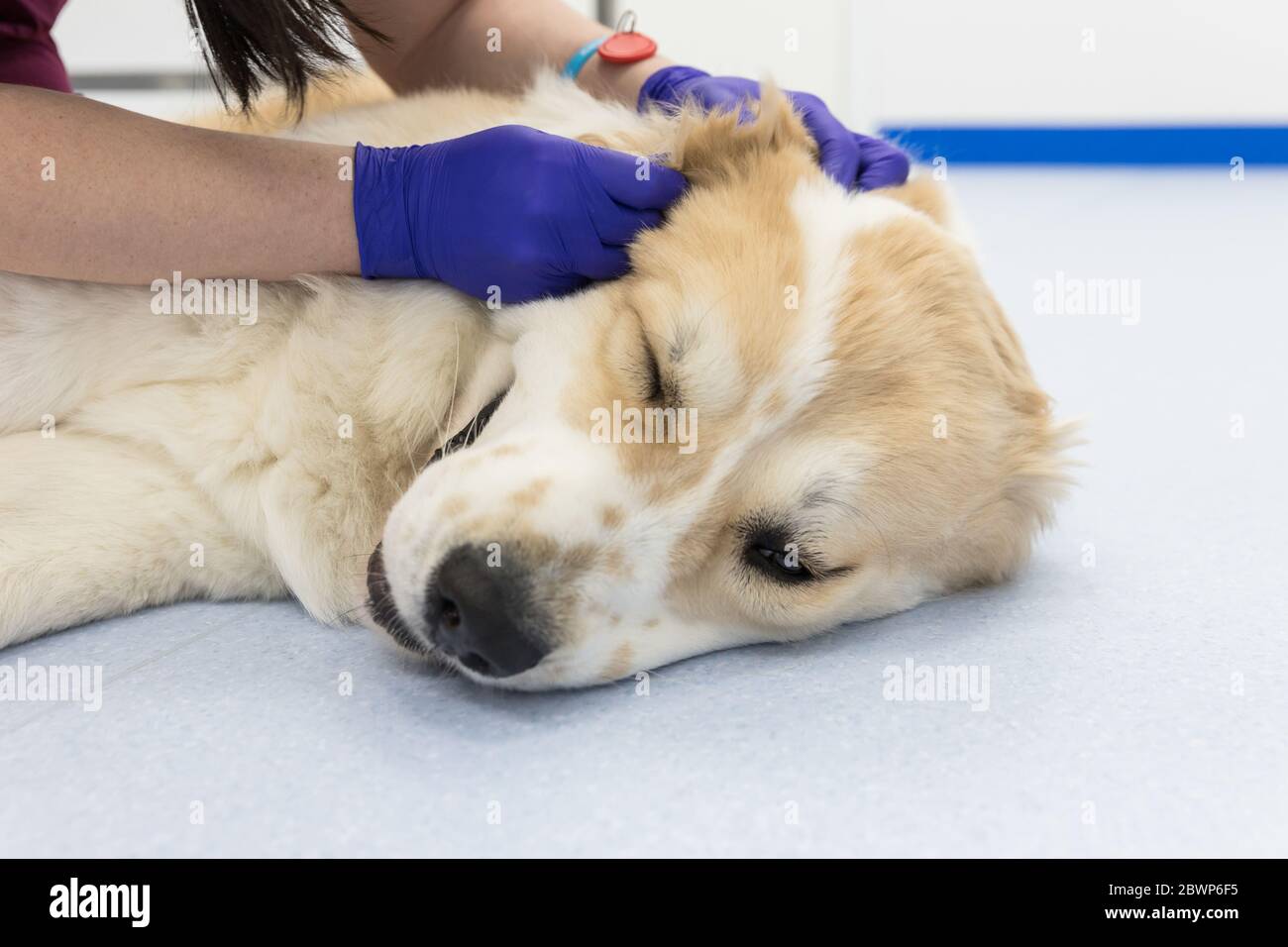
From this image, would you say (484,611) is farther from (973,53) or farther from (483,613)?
(973,53)

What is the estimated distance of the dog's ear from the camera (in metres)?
1.59

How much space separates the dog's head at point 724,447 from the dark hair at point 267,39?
517mm

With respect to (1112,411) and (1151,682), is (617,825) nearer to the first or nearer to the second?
(1151,682)

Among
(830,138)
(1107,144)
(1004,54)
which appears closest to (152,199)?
(830,138)

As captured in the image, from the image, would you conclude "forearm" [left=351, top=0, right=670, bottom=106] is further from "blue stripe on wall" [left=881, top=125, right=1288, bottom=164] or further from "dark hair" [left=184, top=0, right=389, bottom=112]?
"blue stripe on wall" [left=881, top=125, right=1288, bottom=164]

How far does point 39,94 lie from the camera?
1572 mm

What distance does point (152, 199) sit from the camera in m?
1.57

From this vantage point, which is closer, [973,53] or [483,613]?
[483,613]

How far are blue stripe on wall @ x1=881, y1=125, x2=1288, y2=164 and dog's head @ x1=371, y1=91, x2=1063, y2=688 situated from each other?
7273 mm

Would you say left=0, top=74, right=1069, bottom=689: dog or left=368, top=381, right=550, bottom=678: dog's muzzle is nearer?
left=368, top=381, right=550, bottom=678: dog's muzzle

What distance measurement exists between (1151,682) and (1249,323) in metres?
2.65

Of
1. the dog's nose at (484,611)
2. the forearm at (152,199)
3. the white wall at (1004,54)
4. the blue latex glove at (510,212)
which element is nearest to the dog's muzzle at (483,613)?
the dog's nose at (484,611)

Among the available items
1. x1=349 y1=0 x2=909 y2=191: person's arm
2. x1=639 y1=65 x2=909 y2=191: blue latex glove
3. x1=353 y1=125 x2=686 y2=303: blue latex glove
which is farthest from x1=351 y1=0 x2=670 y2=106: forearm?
x1=353 y1=125 x2=686 y2=303: blue latex glove

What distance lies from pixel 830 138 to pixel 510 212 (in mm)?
531
